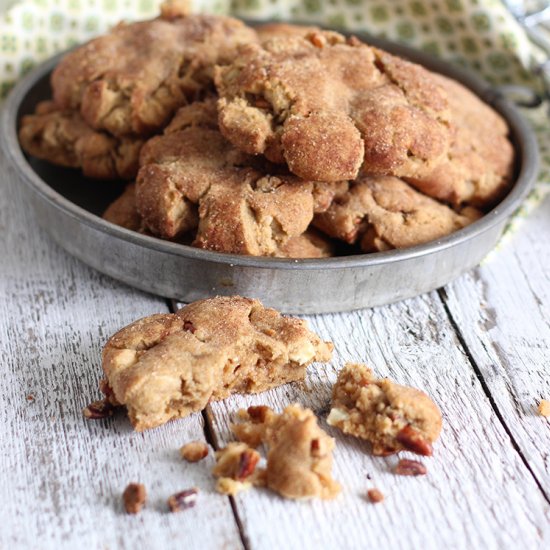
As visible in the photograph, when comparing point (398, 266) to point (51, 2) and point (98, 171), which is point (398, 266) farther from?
point (51, 2)

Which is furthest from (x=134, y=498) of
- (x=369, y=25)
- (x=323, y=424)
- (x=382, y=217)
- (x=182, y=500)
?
(x=369, y=25)

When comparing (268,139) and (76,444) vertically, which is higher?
(268,139)

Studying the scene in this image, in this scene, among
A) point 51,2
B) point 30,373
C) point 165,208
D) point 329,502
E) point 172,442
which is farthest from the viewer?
point 51,2

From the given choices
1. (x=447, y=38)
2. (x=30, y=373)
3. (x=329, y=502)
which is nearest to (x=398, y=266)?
(x=329, y=502)

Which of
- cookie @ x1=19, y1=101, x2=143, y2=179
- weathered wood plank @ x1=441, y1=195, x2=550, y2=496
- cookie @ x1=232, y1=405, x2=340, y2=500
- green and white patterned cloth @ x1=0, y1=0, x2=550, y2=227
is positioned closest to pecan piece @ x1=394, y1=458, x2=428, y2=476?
cookie @ x1=232, y1=405, x2=340, y2=500

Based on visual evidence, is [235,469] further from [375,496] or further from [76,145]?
[76,145]

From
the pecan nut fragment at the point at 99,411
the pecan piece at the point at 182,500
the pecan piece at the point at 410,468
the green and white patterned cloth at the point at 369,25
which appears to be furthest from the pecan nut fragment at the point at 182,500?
the green and white patterned cloth at the point at 369,25
